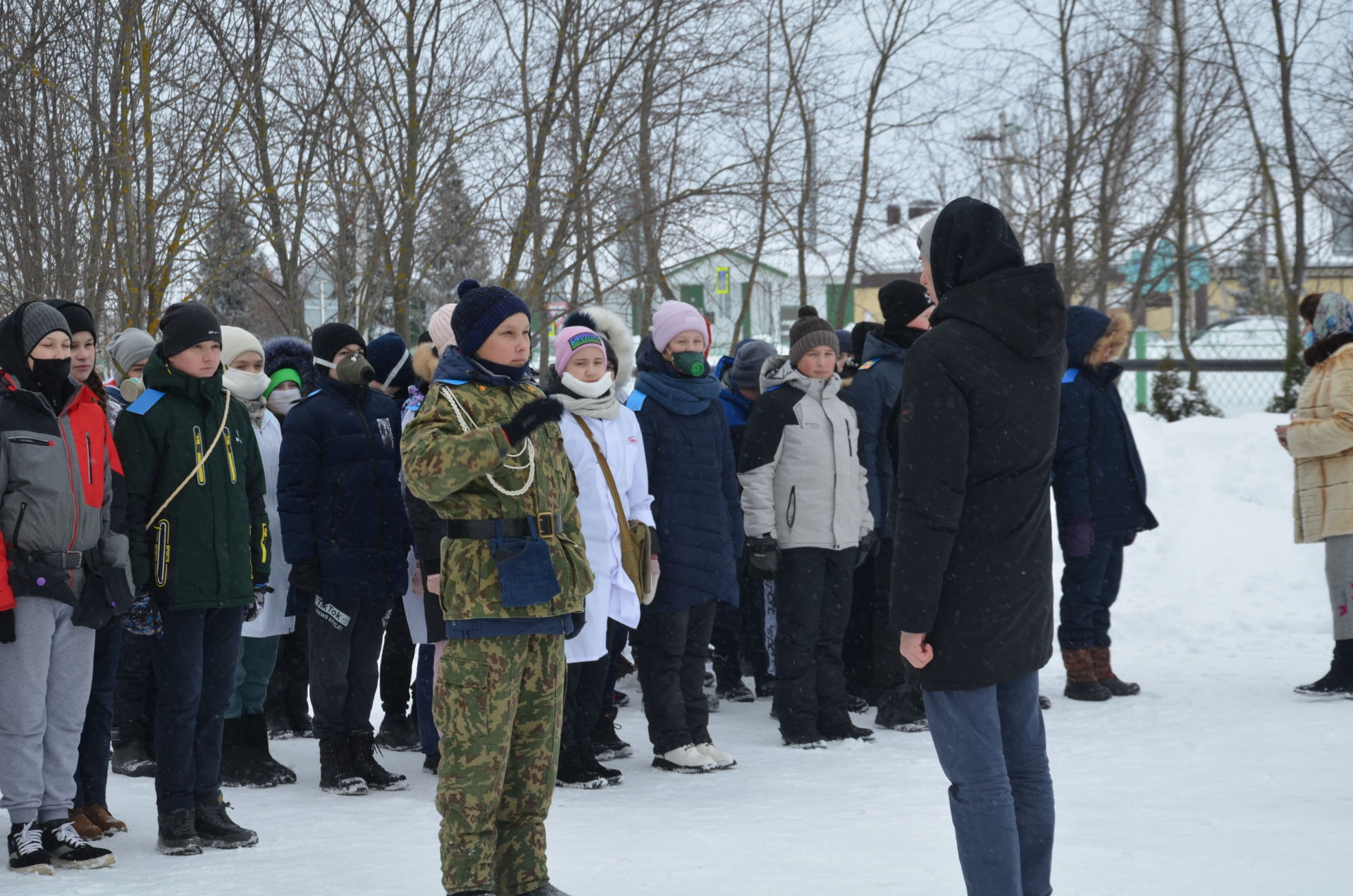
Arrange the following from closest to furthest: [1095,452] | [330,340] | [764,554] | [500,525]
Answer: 1. [500,525]
2. [330,340]
3. [764,554]
4. [1095,452]

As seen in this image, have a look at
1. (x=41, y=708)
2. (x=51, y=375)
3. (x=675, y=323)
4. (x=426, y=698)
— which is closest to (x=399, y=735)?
(x=426, y=698)

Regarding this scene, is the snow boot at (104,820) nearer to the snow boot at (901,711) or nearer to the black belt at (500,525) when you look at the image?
the black belt at (500,525)

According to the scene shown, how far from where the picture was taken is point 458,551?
13.3 ft

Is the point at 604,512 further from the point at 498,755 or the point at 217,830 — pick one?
the point at 217,830

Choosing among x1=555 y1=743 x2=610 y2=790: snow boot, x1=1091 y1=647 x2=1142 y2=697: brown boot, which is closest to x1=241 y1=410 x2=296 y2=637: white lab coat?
x1=555 y1=743 x2=610 y2=790: snow boot

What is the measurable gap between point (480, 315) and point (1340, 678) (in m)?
5.66

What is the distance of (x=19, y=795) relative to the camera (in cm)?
451

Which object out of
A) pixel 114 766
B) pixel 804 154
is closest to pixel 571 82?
pixel 804 154

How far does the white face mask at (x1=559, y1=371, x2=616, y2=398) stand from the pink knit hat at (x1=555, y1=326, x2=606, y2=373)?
8 cm

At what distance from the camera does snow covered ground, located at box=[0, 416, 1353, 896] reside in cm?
434

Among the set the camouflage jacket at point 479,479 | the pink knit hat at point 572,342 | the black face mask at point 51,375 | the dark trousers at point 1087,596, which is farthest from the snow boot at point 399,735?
the dark trousers at point 1087,596

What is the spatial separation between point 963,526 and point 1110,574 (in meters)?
4.79

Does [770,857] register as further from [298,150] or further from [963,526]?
[298,150]

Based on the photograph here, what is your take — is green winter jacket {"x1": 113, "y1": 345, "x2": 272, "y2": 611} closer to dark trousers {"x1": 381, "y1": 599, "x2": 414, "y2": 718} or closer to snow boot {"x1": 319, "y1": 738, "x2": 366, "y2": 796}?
snow boot {"x1": 319, "y1": 738, "x2": 366, "y2": 796}
